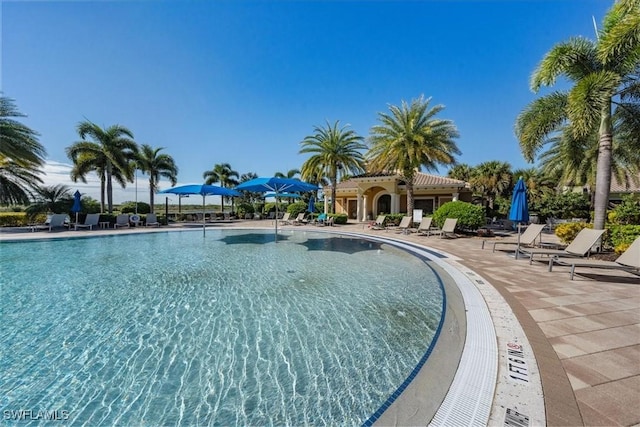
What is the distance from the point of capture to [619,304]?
458 cm

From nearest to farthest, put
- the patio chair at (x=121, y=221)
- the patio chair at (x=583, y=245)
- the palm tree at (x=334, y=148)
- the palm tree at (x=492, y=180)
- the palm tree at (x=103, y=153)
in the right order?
the patio chair at (x=583, y=245) → the patio chair at (x=121, y=221) → the palm tree at (x=103, y=153) → the palm tree at (x=334, y=148) → the palm tree at (x=492, y=180)

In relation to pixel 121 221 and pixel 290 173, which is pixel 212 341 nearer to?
pixel 121 221

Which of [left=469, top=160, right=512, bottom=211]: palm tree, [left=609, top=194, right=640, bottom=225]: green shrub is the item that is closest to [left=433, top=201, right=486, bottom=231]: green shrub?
[left=609, top=194, right=640, bottom=225]: green shrub

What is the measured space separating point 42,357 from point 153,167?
96.3 ft

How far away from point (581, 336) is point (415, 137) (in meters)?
15.8

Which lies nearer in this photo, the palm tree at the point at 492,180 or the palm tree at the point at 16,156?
the palm tree at the point at 16,156

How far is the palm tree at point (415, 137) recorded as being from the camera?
17.9 meters

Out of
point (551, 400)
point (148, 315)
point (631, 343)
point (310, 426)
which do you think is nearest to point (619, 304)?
point (631, 343)

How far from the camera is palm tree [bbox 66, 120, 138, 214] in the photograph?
22.5 metres

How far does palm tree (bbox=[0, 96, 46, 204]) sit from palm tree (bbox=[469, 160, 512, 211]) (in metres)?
40.1

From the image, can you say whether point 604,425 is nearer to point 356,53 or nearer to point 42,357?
point 42,357

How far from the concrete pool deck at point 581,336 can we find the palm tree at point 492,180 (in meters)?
28.8

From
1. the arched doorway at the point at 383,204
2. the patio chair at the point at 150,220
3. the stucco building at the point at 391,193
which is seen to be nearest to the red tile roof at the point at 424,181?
the stucco building at the point at 391,193

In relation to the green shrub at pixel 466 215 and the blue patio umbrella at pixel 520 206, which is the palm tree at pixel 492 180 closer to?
the green shrub at pixel 466 215
